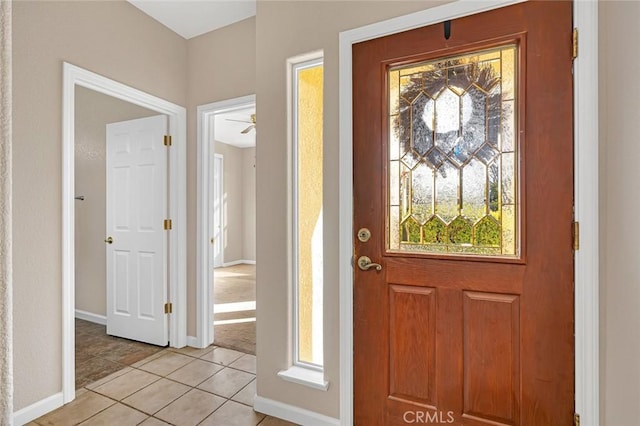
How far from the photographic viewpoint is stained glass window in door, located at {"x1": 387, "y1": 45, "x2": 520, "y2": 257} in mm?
1427

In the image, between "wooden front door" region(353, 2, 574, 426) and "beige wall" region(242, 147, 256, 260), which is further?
"beige wall" region(242, 147, 256, 260)

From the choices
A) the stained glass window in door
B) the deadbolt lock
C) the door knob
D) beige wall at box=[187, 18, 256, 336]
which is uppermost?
beige wall at box=[187, 18, 256, 336]

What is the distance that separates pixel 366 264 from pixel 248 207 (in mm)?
6309

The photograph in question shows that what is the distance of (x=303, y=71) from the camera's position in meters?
1.92

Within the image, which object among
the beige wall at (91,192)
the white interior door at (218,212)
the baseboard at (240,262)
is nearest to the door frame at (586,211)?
the beige wall at (91,192)

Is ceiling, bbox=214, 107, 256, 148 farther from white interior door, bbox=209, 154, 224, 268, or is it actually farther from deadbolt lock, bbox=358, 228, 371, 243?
deadbolt lock, bbox=358, 228, 371, 243

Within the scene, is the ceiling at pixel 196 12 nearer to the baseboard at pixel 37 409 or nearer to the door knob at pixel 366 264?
the door knob at pixel 366 264

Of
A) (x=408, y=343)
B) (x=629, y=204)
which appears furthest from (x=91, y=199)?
(x=629, y=204)

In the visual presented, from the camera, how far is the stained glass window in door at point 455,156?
143 cm

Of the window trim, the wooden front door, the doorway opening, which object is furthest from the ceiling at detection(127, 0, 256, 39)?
the wooden front door

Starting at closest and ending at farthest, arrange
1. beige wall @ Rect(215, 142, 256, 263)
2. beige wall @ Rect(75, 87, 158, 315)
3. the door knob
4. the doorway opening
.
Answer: the door knob → the doorway opening → beige wall @ Rect(75, 87, 158, 315) → beige wall @ Rect(215, 142, 256, 263)

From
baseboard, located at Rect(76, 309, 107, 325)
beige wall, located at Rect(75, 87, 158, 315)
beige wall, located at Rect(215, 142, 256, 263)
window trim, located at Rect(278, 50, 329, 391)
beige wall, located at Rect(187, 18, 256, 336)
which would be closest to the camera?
window trim, located at Rect(278, 50, 329, 391)

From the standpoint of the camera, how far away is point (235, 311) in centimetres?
404

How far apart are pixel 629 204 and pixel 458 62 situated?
0.88 m
